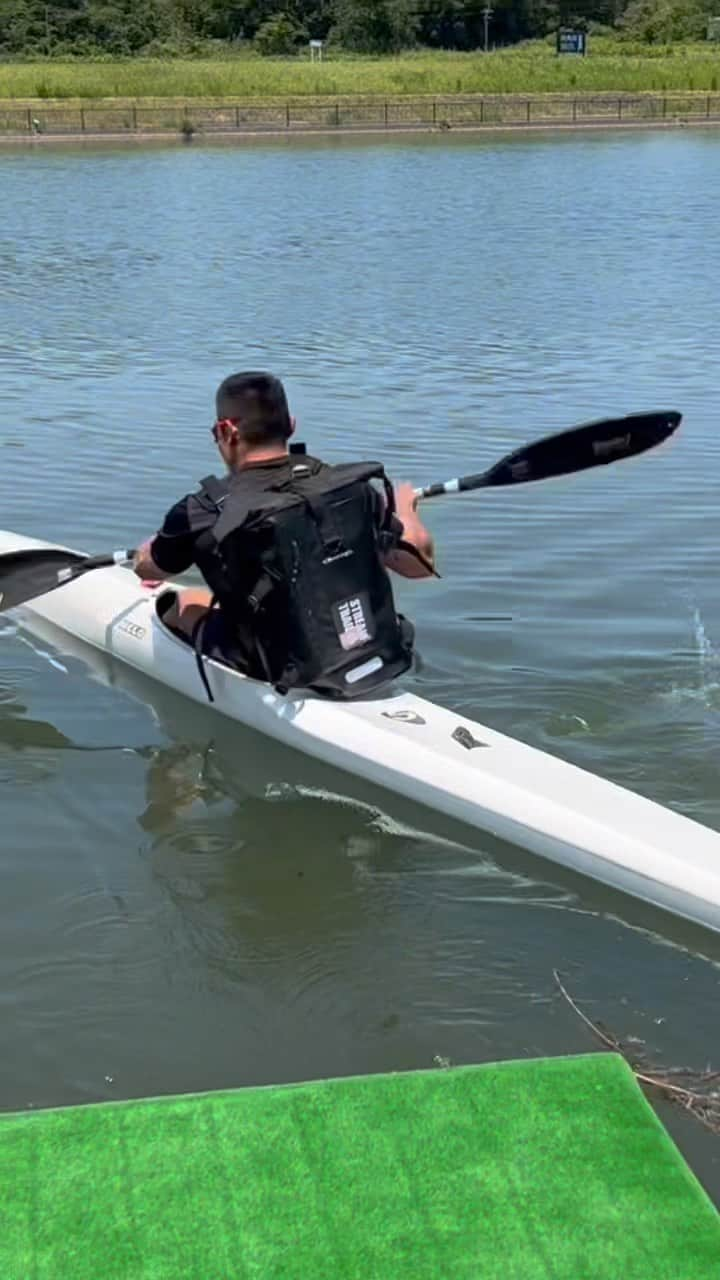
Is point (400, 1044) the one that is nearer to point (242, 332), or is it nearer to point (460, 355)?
point (460, 355)

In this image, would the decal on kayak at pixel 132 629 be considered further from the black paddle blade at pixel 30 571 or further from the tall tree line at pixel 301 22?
the tall tree line at pixel 301 22

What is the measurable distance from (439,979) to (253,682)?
1.93m

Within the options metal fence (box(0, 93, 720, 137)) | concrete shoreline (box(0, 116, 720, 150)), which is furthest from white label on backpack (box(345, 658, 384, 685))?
metal fence (box(0, 93, 720, 137))

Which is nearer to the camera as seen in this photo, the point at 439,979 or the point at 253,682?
the point at 439,979

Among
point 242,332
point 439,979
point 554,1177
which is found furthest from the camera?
point 242,332

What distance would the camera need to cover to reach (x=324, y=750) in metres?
5.73

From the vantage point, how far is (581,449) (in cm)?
675

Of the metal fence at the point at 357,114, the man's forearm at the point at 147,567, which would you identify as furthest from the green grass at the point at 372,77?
the man's forearm at the point at 147,567

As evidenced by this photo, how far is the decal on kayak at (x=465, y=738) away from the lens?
5.44 m

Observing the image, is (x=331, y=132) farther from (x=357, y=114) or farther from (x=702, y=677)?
(x=702, y=677)

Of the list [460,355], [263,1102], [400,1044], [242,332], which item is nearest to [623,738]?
[400,1044]

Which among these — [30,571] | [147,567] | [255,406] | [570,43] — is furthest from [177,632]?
[570,43]

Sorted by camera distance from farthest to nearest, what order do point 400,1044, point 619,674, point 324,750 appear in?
point 619,674, point 324,750, point 400,1044

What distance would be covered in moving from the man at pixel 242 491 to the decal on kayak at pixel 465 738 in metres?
0.68
